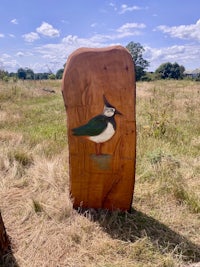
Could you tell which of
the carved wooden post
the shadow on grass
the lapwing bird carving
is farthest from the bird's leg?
the carved wooden post

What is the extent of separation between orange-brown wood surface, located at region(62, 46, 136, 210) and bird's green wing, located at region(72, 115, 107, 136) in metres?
0.03

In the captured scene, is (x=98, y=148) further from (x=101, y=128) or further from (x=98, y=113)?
(x=98, y=113)

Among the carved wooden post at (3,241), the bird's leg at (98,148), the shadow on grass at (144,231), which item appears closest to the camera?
the carved wooden post at (3,241)

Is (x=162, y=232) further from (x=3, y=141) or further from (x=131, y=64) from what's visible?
(x=3, y=141)

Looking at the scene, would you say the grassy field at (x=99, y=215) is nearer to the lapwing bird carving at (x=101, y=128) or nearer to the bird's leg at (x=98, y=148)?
the bird's leg at (x=98, y=148)

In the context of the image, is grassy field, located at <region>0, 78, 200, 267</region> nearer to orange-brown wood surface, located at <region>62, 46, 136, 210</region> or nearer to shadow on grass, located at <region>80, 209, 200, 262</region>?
shadow on grass, located at <region>80, 209, 200, 262</region>

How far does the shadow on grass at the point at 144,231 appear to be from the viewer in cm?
197

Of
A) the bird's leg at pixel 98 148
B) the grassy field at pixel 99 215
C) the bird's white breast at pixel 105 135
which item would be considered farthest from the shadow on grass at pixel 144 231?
the bird's white breast at pixel 105 135

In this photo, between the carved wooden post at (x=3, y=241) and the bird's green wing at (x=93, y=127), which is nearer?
the carved wooden post at (x=3, y=241)

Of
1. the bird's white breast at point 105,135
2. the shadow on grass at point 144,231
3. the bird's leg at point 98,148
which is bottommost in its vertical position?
the shadow on grass at point 144,231

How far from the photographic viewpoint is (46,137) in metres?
4.50

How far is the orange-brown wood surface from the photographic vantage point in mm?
2102

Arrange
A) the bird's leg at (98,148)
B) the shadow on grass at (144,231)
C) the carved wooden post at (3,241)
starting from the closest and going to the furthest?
the carved wooden post at (3,241), the shadow on grass at (144,231), the bird's leg at (98,148)

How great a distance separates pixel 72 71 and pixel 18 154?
1.68 meters
